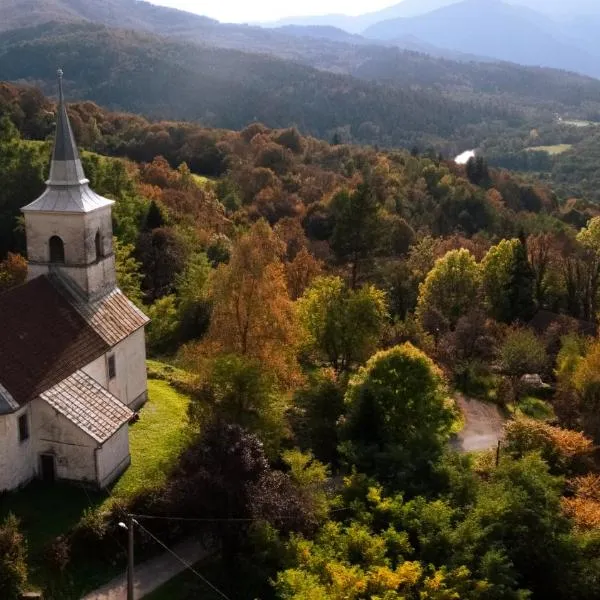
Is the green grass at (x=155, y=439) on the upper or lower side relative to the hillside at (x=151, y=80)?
lower

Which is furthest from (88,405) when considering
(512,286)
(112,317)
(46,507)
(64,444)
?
(512,286)

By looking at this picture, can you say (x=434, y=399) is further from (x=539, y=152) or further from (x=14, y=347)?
(x=539, y=152)

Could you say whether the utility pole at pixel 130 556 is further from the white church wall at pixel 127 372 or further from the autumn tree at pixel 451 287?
the autumn tree at pixel 451 287

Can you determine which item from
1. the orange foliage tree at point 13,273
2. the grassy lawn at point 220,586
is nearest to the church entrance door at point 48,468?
the grassy lawn at point 220,586

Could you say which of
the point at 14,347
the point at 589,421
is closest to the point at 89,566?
the point at 14,347

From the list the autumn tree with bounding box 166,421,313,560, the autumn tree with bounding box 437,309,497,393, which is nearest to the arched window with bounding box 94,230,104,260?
the autumn tree with bounding box 166,421,313,560

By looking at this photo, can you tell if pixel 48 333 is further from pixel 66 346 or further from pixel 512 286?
pixel 512 286

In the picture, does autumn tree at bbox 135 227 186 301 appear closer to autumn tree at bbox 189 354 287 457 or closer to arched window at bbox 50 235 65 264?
arched window at bbox 50 235 65 264
